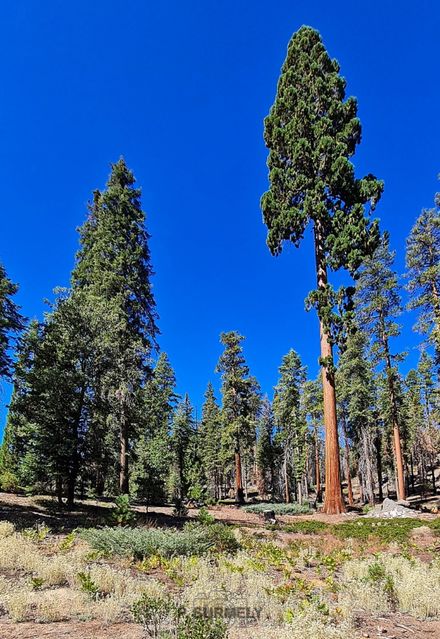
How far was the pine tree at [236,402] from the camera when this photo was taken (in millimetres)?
30358

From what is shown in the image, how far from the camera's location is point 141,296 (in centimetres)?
1930

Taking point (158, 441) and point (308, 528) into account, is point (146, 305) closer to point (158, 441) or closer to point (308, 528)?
point (308, 528)

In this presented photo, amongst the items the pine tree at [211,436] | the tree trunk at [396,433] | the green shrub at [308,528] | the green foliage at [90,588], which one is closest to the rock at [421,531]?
the green shrub at [308,528]

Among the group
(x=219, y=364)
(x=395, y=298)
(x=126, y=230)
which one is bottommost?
(x=219, y=364)

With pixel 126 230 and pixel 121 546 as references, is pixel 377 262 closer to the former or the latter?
pixel 126 230

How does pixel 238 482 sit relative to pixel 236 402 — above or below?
below

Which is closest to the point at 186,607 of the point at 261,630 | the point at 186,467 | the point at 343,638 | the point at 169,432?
the point at 261,630

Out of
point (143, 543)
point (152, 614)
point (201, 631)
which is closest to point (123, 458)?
point (143, 543)

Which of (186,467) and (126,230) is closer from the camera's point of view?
(126,230)

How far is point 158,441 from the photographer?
3550 centimetres

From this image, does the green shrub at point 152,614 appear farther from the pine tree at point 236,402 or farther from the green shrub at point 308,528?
the pine tree at point 236,402

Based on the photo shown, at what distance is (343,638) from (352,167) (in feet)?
49.9

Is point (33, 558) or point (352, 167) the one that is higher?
point (352, 167)

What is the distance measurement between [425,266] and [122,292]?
15.2 meters
